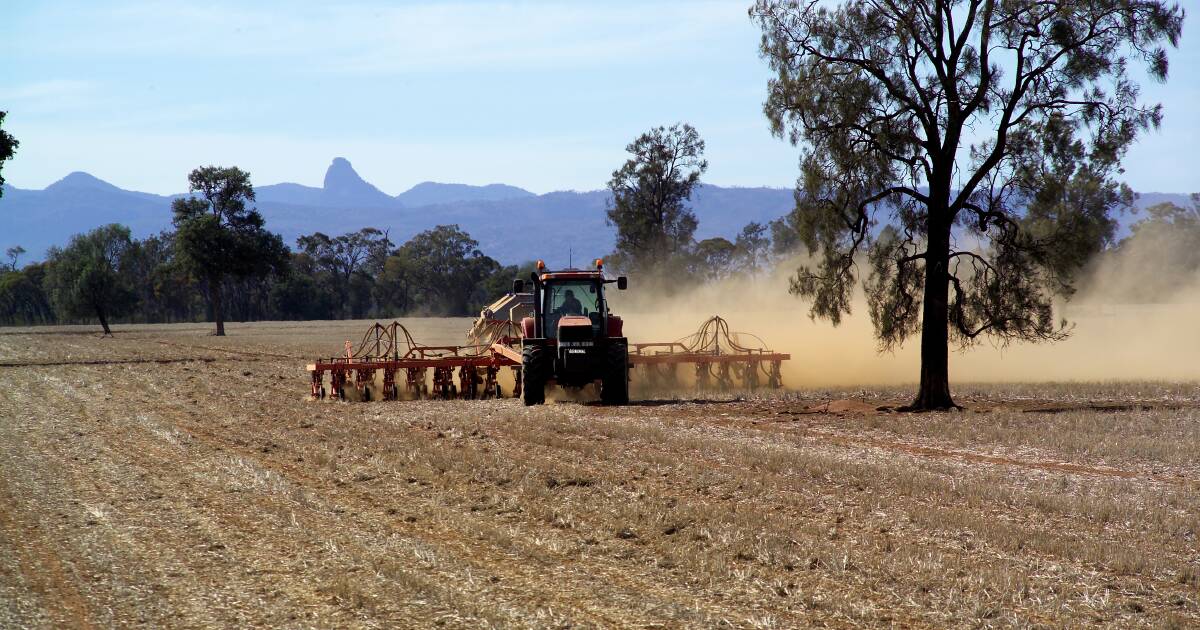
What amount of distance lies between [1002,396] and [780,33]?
8770mm

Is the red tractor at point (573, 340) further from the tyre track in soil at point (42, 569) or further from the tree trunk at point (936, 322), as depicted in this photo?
the tyre track in soil at point (42, 569)

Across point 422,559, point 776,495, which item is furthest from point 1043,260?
point 422,559

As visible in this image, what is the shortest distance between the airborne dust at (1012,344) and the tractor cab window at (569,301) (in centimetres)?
622

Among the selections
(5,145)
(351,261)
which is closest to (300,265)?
(351,261)

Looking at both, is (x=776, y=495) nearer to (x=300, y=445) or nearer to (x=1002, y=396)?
(x=300, y=445)

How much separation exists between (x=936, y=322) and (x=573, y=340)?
6.82 m

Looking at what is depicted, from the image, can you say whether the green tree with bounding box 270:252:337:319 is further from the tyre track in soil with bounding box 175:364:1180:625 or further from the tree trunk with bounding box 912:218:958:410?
the tyre track in soil with bounding box 175:364:1180:625

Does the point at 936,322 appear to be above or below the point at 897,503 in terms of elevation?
above

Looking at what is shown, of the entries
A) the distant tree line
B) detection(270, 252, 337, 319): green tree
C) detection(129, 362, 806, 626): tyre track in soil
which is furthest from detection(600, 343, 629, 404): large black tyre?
detection(270, 252, 337, 319): green tree

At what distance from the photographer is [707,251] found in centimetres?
9525

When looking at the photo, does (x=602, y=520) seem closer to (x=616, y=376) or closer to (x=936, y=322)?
(x=616, y=376)

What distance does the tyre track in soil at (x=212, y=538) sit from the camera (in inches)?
289

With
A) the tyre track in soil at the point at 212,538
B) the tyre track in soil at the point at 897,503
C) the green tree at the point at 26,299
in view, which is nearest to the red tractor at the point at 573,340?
the tyre track in soil at the point at 897,503

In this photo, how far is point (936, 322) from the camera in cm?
2028
